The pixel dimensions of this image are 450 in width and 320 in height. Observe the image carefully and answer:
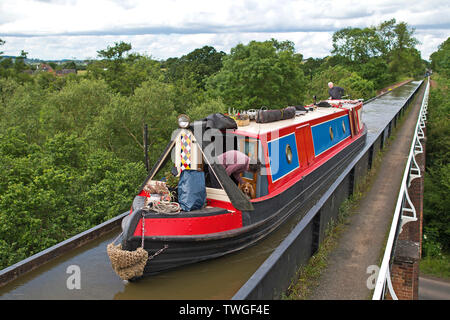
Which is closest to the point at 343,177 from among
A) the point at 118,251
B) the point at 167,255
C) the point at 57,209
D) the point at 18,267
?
the point at 167,255

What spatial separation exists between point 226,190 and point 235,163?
0.83 m

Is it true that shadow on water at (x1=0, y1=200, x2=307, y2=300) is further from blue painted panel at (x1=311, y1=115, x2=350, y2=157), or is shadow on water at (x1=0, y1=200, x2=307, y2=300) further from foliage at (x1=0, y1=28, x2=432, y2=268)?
blue painted panel at (x1=311, y1=115, x2=350, y2=157)

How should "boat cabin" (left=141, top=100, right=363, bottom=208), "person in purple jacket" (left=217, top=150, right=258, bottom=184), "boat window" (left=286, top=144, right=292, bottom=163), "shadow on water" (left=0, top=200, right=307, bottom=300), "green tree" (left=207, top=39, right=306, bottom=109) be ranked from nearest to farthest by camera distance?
Answer: "shadow on water" (left=0, top=200, right=307, bottom=300) < "boat cabin" (left=141, top=100, right=363, bottom=208) < "person in purple jacket" (left=217, top=150, right=258, bottom=184) < "boat window" (left=286, top=144, right=292, bottom=163) < "green tree" (left=207, top=39, right=306, bottom=109)

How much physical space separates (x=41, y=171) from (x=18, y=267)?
919 cm

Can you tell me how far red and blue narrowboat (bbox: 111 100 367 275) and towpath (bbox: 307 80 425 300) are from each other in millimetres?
1618

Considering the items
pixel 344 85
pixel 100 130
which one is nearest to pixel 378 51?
pixel 344 85

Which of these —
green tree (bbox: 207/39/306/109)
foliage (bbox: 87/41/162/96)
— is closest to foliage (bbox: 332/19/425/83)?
green tree (bbox: 207/39/306/109)

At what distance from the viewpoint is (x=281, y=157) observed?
27.8ft

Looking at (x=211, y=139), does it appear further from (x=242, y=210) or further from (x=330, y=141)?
(x=330, y=141)

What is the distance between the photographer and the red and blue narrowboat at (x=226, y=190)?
611 cm

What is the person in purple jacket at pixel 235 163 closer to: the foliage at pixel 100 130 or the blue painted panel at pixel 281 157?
the blue painted panel at pixel 281 157

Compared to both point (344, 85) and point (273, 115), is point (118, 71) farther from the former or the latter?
point (273, 115)

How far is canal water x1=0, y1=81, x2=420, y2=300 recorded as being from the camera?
600 centimetres

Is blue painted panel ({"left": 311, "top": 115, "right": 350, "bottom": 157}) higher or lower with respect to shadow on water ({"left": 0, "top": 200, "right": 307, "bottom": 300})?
higher
